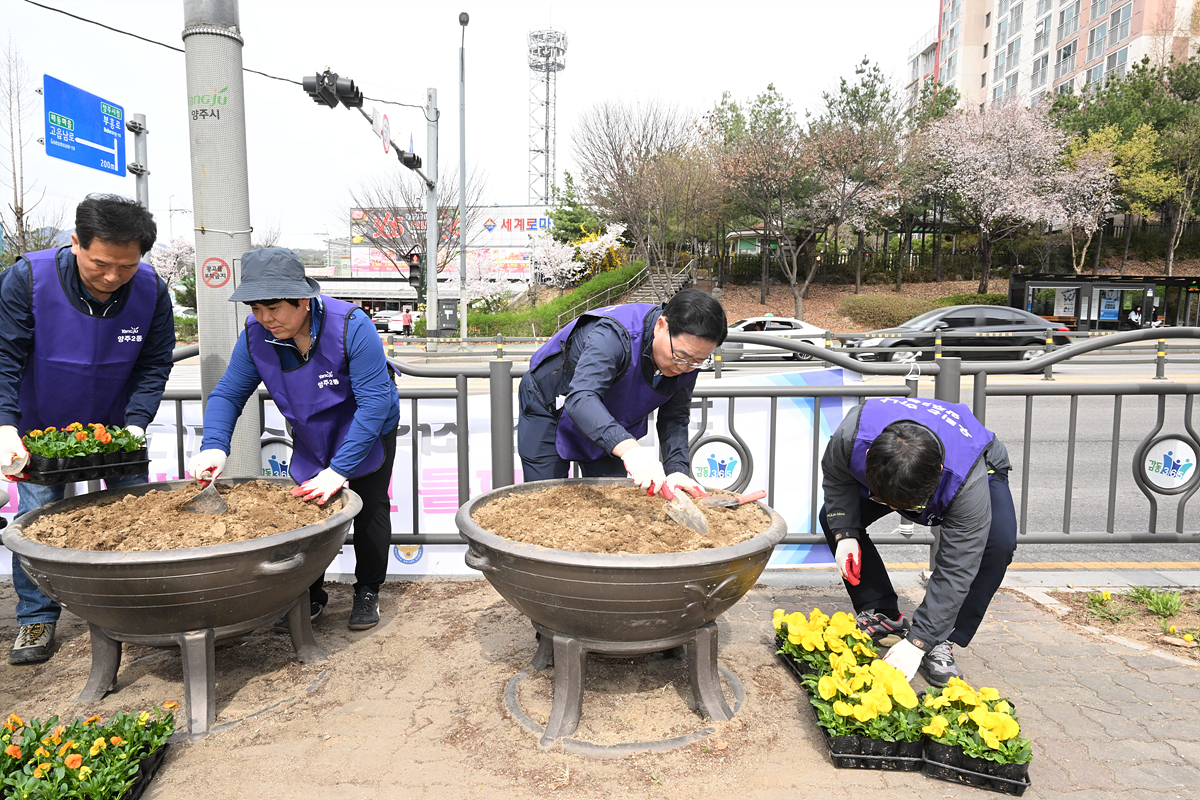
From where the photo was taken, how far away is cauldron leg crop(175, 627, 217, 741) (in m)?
2.34

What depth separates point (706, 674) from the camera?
2461 millimetres

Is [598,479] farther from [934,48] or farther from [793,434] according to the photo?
[934,48]

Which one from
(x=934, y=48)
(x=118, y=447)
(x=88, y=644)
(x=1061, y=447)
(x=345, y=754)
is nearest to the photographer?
(x=345, y=754)

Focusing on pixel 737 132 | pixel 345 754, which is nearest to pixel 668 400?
pixel 345 754

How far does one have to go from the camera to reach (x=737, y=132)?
29.7 metres

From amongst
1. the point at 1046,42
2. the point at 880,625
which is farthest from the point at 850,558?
the point at 1046,42

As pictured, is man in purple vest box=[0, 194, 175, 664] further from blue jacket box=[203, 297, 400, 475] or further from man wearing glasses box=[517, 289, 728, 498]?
man wearing glasses box=[517, 289, 728, 498]

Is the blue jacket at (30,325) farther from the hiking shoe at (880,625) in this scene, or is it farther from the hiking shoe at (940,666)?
the hiking shoe at (940,666)

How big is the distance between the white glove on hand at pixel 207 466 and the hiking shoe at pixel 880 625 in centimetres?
256

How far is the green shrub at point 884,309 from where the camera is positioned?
26141 millimetres

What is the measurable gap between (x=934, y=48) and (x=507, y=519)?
62059 millimetres

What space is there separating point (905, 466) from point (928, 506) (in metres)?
0.41

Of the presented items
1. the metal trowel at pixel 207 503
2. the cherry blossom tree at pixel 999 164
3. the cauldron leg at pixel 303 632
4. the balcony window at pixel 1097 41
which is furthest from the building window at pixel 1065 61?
the metal trowel at pixel 207 503

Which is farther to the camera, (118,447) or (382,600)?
(382,600)
